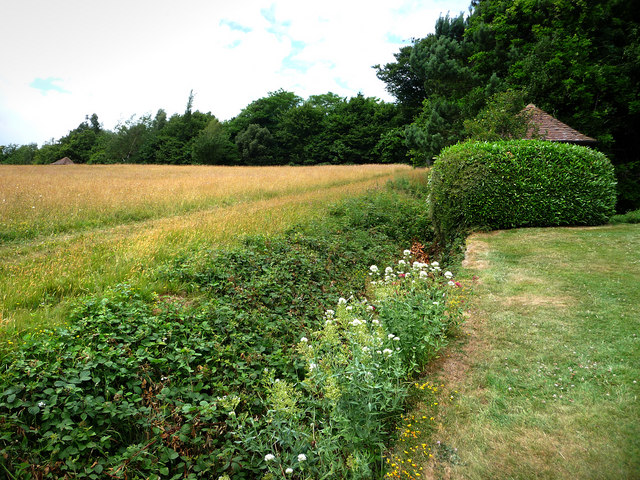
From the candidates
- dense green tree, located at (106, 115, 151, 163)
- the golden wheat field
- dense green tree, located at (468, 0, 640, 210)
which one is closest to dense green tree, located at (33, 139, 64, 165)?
dense green tree, located at (106, 115, 151, 163)

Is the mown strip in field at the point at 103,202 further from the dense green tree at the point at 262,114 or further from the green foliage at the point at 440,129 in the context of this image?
the dense green tree at the point at 262,114

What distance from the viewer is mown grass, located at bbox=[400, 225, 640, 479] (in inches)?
103

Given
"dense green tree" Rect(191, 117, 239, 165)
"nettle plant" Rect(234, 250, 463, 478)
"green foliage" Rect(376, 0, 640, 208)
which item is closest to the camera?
"nettle plant" Rect(234, 250, 463, 478)

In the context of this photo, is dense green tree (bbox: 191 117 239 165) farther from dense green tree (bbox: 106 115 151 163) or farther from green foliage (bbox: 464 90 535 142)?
green foliage (bbox: 464 90 535 142)

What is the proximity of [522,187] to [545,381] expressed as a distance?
7600 millimetres

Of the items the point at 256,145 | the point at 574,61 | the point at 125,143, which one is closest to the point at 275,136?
the point at 256,145

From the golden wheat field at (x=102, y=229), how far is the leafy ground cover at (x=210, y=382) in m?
0.65

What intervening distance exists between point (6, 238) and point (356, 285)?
7.77m

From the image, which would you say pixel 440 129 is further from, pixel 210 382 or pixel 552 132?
pixel 210 382

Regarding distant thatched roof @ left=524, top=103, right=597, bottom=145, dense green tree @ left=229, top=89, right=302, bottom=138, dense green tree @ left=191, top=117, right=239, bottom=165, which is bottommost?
distant thatched roof @ left=524, top=103, right=597, bottom=145

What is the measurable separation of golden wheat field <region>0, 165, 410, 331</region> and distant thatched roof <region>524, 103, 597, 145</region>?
24.2 ft

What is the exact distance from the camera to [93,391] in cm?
332

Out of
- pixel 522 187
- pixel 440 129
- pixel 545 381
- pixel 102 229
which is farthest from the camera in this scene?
pixel 440 129

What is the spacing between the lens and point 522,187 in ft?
31.6
